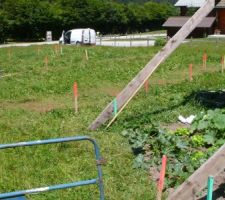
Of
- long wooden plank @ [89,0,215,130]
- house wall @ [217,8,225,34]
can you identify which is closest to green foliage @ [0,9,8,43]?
house wall @ [217,8,225,34]

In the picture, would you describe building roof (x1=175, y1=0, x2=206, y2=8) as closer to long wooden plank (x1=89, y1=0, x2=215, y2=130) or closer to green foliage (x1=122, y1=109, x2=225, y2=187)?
long wooden plank (x1=89, y1=0, x2=215, y2=130)

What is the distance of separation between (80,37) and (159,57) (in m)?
Result: 36.5

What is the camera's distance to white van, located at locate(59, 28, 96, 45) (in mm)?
45531

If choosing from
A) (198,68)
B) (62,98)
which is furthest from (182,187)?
(198,68)

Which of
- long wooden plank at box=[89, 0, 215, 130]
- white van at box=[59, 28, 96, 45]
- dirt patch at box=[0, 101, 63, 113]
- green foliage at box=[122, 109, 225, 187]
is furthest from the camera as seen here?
white van at box=[59, 28, 96, 45]

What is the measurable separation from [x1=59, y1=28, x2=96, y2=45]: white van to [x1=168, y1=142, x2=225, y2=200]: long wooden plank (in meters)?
40.0

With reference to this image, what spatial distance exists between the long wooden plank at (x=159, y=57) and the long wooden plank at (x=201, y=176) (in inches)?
176

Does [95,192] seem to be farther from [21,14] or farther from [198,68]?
[21,14]

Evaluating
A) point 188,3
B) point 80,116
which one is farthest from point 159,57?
point 188,3

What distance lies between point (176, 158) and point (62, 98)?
781cm

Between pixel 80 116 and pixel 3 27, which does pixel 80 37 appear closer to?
pixel 3 27

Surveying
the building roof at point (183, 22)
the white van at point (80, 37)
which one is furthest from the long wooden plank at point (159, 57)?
the building roof at point (183, 22)

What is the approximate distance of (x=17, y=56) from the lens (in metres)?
31.0

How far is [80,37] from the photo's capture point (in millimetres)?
46062
